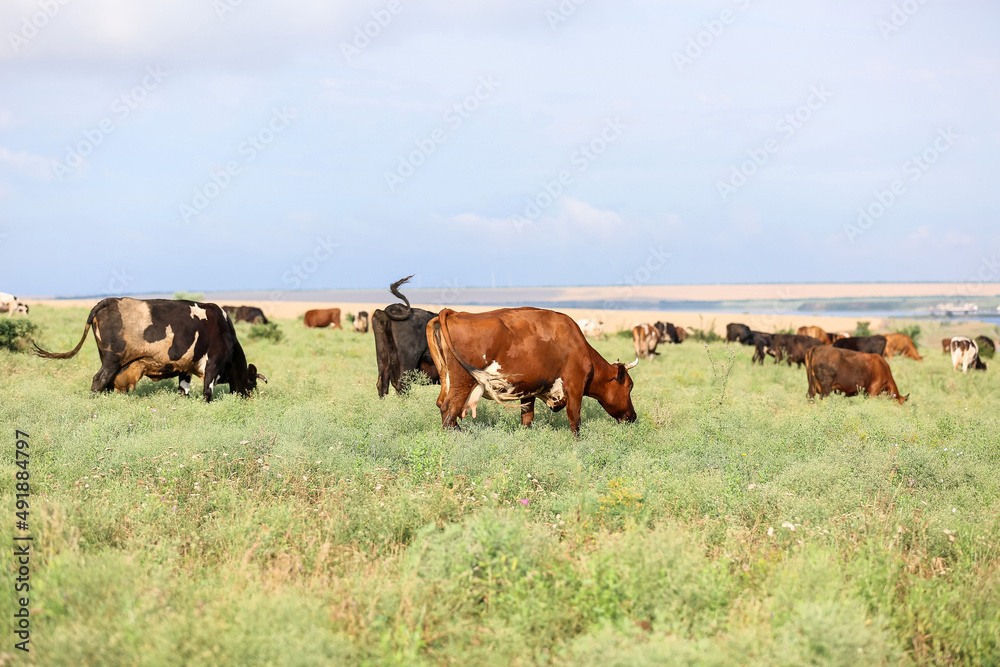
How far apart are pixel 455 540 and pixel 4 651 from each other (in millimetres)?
2568

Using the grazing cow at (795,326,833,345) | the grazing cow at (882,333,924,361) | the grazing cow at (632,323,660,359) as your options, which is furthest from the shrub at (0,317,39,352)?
the grazing cow at (882,333,924,361)

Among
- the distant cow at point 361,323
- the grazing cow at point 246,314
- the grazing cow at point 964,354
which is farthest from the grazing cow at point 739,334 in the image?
the grazing cow at point 246,314

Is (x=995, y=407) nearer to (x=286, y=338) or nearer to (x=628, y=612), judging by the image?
(x=628, y=612)

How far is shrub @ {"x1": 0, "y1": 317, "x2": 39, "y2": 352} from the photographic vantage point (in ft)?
53.5

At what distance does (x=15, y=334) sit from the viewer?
1692 centimetres

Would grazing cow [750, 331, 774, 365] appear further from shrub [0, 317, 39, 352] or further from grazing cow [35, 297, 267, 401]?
shrub [0, 317, 39, 352]

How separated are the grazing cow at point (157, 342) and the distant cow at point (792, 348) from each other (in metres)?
17.0

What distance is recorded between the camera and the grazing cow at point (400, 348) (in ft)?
38.5

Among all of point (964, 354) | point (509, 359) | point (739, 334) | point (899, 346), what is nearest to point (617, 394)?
point (509, 359)

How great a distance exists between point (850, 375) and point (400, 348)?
916 cm

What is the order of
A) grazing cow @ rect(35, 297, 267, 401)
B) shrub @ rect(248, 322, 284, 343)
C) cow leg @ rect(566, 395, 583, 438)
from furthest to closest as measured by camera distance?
1. shrub @ rect(248, 322, 284, 343)
2. grazing cow @ rect(35, 297, 267, 401)
3. cow leg @ rect(566, 395, 583, 438)

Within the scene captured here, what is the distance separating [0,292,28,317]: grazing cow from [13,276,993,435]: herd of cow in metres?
26.9

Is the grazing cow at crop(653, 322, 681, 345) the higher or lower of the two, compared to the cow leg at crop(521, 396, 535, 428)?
higher

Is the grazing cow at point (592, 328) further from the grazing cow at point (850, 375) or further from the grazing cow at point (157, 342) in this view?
the grazing cow at point (157, 342)
